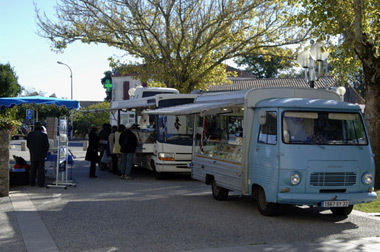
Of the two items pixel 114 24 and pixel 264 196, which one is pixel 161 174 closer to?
pixel 264 196

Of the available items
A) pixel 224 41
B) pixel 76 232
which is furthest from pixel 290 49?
pixel 76 232

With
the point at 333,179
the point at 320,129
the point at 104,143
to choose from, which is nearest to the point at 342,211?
the point at 333,179

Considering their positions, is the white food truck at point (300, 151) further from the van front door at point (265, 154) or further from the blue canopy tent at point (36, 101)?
the blue canopy tent at point (36, 101)

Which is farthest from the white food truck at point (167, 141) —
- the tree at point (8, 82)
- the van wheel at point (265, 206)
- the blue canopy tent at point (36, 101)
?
the tree at point (8, 82)

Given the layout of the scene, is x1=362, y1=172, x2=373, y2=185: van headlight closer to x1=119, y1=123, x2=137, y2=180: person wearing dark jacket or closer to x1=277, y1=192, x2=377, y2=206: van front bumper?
x1=277, y1=192, x2=377, y2=206: van front bumper

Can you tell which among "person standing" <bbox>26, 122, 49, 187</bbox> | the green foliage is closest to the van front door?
"person standing" <bbox>26, 122, 49, 187</bbox>

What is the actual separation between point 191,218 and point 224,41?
1636 cm

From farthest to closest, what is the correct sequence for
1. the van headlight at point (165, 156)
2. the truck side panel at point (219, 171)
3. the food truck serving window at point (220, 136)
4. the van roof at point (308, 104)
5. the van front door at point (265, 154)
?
the van headlight at point (165, 156), the food truck serving window at point (220, 136), the truck side panel at point (219, 171), the van roof at point (308, 104), the van front door at point (265, 154)

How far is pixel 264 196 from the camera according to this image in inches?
397

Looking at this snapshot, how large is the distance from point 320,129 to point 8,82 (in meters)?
60.0

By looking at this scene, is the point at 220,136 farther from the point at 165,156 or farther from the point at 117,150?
the point at 117,150

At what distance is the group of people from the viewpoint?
16750mm

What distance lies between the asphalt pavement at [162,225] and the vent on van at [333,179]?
74cm

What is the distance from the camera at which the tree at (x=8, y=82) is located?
6316 cm
